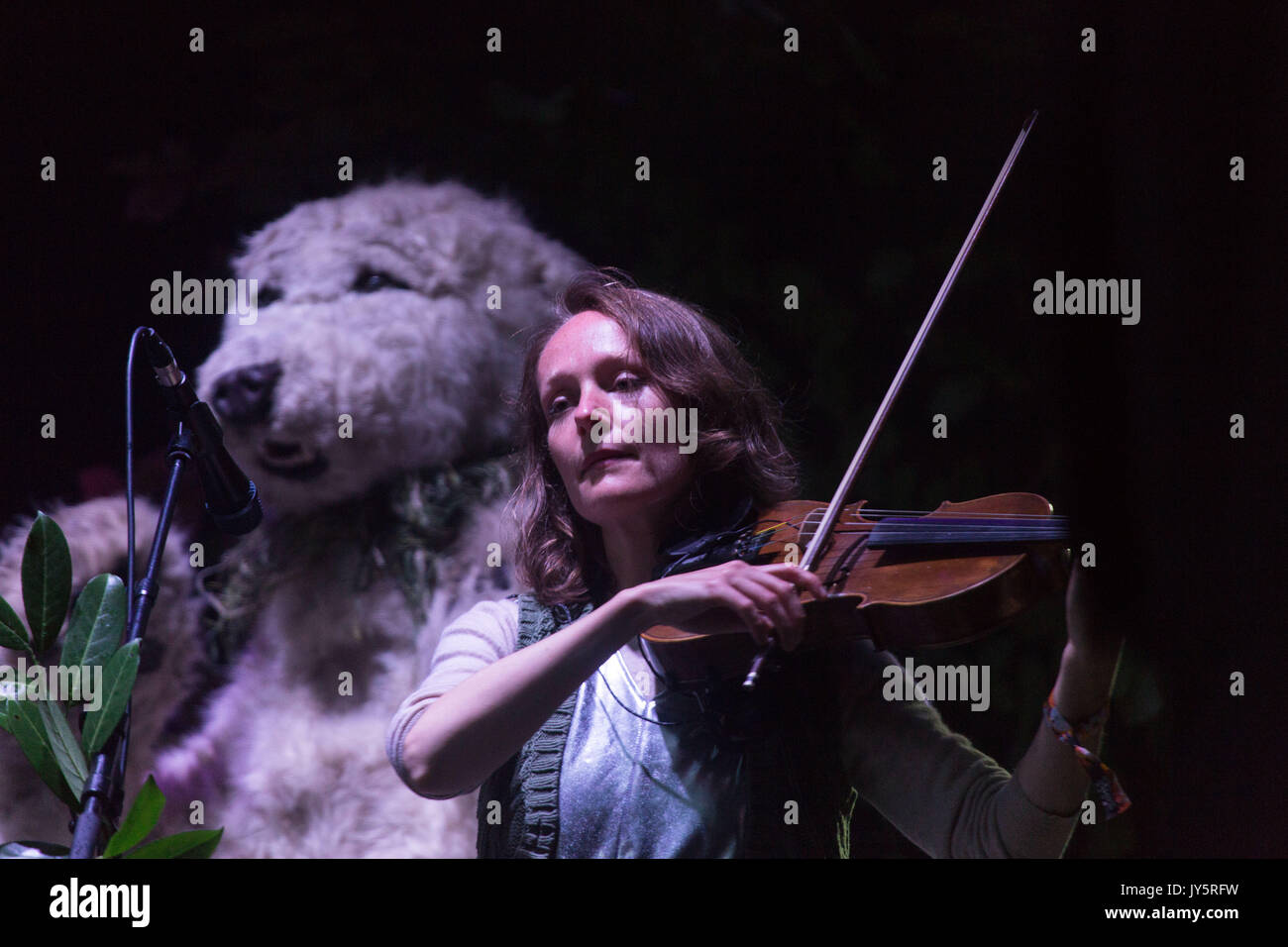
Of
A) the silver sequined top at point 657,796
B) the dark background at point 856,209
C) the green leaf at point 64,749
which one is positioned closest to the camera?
the green leaf at point 64,749

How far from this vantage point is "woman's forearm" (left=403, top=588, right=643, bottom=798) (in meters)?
1.65

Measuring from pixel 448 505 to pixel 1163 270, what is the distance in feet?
4.26

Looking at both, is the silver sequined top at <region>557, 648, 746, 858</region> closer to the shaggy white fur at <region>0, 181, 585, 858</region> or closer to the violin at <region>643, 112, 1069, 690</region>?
the violin at <region>643, 112, 1069, 690</region>

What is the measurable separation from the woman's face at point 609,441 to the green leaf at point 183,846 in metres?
0.72

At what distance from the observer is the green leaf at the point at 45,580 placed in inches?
66.0

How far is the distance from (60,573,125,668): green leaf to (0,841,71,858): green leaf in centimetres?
24

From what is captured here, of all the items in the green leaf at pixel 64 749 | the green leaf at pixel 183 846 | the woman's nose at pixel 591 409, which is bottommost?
the green leaf at pixel 183 846

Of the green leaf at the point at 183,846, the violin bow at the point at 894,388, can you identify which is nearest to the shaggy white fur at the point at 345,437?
the green leaf at the point at 183,846

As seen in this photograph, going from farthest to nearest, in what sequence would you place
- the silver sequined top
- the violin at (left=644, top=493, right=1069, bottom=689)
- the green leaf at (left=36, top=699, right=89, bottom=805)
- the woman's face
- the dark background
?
the dark background < the woman's face < the silver sequined top < the green leaf at (left=36, top=699, right=89, bottom=805) < the violin at (left=644, top=493, right=1069, bottom=689)

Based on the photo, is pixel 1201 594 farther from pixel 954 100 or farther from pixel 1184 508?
pixel 954 100

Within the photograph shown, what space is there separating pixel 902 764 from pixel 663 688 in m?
0.37

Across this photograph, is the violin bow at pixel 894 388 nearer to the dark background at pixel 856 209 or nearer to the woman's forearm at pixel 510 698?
the dark background at pixel 856 209

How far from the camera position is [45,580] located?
1.69 metres

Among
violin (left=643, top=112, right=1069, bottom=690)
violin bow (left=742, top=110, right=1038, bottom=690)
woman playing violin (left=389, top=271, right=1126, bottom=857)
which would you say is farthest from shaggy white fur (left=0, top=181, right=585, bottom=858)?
violin bow (left=742, top=110, right=1038, bottom=690)
